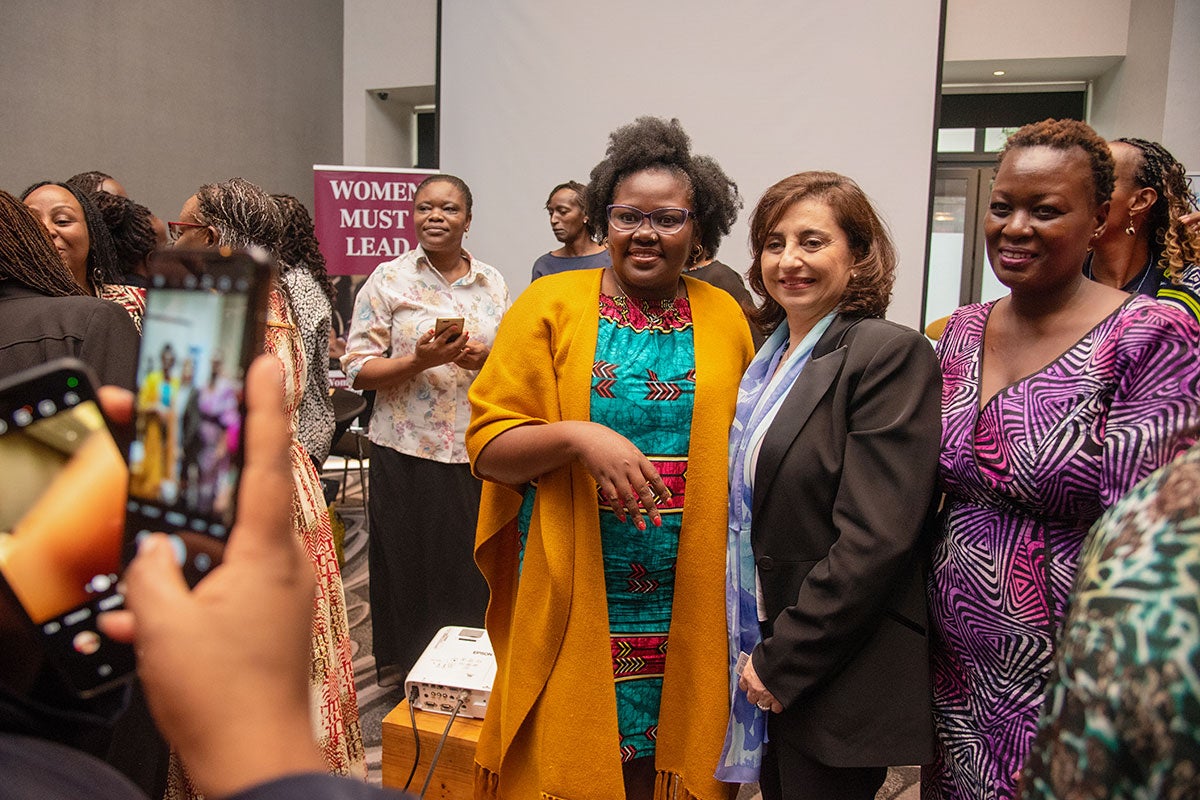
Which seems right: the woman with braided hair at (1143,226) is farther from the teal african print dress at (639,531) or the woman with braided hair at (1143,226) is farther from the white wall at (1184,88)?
the white wall at (1184,88)

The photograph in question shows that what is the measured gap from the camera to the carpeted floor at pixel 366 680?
97.2 inches

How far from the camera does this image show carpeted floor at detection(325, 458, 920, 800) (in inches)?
97.2

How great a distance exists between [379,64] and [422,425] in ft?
17.9

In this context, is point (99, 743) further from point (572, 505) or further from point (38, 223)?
point (38, 223)

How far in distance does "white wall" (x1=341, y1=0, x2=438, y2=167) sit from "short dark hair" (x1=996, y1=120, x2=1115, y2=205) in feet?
20.0

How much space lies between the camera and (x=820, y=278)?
4.93 feet

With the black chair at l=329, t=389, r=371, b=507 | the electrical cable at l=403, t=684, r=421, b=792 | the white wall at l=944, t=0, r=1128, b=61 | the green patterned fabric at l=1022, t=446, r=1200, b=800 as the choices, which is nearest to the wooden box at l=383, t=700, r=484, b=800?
the electrical cable at l=403, t=684, r=421, b=792

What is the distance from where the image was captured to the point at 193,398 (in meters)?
0.47

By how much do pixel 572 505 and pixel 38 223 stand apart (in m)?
1.10

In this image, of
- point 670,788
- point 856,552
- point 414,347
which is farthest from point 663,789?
point 414,347

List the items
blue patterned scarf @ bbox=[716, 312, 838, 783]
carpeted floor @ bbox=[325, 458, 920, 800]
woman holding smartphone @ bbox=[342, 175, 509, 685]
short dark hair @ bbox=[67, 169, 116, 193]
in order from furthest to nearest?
short dark hair @ bbox=[67, 169, 116, 193] < woman holding smartphone @ bbox=[342, 175, 509, 685] < carpeted floor @ bbox=[325, 458, 920, 800] < blue patterned scarf @ bbox=[716, 312, 838, 783]

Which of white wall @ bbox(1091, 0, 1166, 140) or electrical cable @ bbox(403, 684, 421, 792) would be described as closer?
electrical cable @ bbox(403, 684, 421, 792)

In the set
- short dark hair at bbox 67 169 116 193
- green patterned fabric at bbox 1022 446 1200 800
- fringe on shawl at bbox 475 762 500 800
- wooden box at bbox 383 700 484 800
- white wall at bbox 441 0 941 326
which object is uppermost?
white wall at bbox 441 0 941 326

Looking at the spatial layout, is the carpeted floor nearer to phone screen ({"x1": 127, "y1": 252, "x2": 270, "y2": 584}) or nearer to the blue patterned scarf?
the blue patterned scarf
